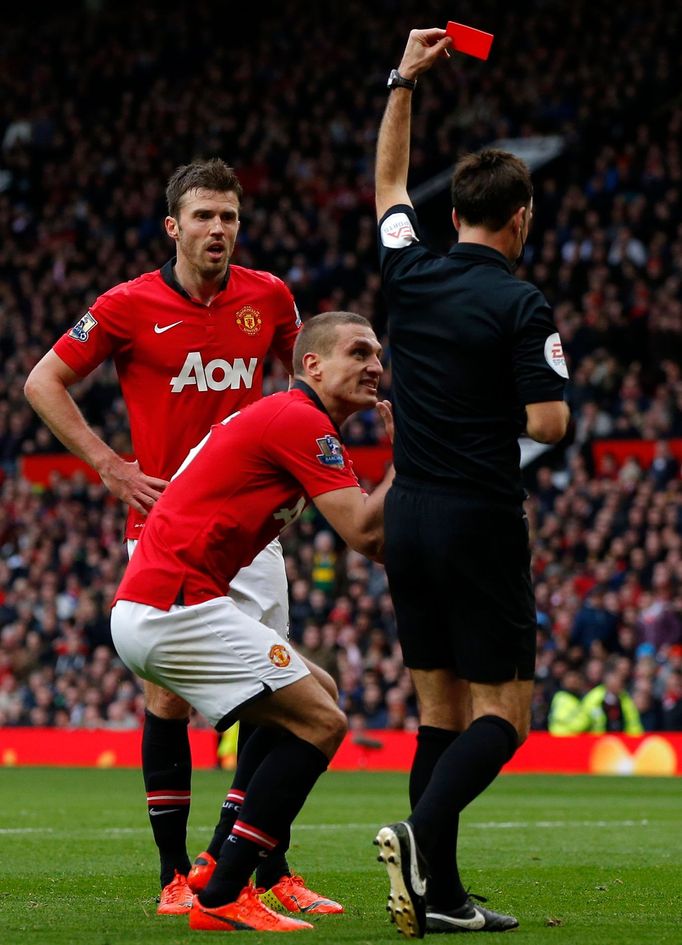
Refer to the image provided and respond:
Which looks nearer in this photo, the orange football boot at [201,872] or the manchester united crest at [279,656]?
the manchester united crest at [279,656]

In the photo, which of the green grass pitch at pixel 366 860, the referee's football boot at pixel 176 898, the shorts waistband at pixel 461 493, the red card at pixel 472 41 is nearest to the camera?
the shorts waistband at pixel 461 493

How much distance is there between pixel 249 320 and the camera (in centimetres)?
692

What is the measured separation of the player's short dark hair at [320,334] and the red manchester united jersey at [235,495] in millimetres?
157

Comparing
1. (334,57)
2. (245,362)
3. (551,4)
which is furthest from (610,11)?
(245,362)

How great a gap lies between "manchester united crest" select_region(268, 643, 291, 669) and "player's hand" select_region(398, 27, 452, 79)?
6.54 feet

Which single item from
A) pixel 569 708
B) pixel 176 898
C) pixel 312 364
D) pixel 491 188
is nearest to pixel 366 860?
pixel 176 898

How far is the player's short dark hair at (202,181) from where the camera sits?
6.64 m

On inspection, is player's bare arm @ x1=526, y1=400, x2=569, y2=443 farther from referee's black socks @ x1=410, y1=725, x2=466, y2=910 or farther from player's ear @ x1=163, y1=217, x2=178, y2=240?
player's ear @ x1=163, y1=217, x2=178, y2=240

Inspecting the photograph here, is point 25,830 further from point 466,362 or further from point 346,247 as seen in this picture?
point 346,247

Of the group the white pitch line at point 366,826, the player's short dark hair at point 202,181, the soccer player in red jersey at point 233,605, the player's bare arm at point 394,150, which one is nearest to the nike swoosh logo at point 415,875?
the soccer player in red jersey at point 233,605

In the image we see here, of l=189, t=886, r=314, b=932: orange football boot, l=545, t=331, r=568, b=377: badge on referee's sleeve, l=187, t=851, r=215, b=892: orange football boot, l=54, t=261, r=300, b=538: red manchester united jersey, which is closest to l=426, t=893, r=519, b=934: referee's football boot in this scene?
l=189, t=886, r=314, b=932: orange football boot

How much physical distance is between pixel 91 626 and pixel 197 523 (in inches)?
667

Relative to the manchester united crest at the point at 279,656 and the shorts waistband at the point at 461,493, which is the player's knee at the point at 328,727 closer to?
the manchester united crest at the point at 279,656

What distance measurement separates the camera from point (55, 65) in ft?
111
